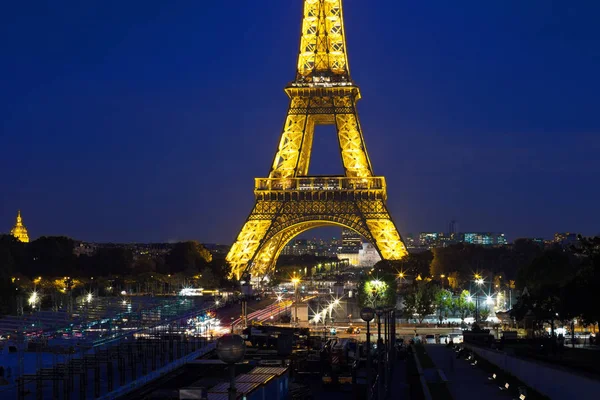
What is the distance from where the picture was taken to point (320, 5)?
7569 centimetres

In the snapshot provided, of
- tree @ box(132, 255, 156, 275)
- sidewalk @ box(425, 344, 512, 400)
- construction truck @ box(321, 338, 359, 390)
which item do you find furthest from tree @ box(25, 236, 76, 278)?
sidewalk @ box(425, 344, 512, 400)

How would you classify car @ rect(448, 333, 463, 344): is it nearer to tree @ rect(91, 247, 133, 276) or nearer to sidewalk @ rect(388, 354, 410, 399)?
sidewalk @ rect(388, 354, 410, 399)

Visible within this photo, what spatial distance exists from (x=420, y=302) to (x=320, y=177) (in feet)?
49.8

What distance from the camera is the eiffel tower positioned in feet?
243

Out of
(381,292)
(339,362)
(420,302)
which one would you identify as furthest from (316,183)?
(339,362)

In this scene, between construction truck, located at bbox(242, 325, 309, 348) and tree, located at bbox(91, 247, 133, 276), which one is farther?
tree, located at bbox(91, 247, 133, 276)

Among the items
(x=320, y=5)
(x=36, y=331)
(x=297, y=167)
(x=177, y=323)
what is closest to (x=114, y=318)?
(x=177, y=323)

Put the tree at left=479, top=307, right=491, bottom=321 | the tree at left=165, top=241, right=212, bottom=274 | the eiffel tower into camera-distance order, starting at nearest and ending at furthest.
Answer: the tree at left=479, top=307, right=491, bottom=321 < the eiffel tower < the tree at left=165, top=241, right=212, bottom=274

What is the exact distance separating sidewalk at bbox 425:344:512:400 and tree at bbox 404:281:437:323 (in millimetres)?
25383

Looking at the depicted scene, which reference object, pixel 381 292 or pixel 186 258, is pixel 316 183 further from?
pixel 186 258

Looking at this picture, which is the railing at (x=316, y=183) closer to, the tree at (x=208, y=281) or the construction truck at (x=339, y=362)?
the tree at (x=208, y=281)

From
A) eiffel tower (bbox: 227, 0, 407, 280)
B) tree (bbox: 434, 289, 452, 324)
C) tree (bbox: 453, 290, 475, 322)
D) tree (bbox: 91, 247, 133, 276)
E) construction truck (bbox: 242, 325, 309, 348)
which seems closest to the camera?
construction truck (bbox: 242, 325, 309, 348)

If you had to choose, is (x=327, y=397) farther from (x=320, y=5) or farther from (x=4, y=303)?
(x=320, y=5)

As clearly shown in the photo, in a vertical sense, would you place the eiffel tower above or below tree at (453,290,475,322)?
above
